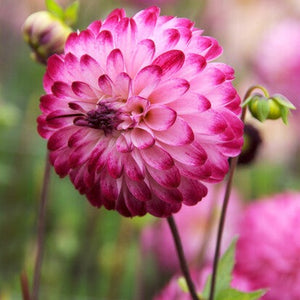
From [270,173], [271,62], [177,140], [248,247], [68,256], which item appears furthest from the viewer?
[270,173]

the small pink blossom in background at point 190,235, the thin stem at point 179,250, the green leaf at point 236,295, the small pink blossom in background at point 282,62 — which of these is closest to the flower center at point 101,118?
the thin stem at point 179,250

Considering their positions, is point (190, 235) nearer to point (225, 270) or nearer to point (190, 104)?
point (225, 270)

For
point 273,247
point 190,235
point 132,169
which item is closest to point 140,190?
point 132,169

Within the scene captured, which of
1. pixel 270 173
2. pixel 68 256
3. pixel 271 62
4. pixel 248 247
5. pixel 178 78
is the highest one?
pixel 178 78

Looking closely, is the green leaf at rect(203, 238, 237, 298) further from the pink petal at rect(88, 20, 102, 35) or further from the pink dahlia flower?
the pink petal at rect(88, 20, 102, 35)

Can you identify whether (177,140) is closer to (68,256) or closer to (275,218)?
(275,218)

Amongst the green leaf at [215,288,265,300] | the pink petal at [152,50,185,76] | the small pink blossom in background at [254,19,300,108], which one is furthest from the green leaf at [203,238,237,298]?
the small pink blossom in background at [254,19,300,108]

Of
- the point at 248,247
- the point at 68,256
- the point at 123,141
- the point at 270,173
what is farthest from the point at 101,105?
the point at 270,173
